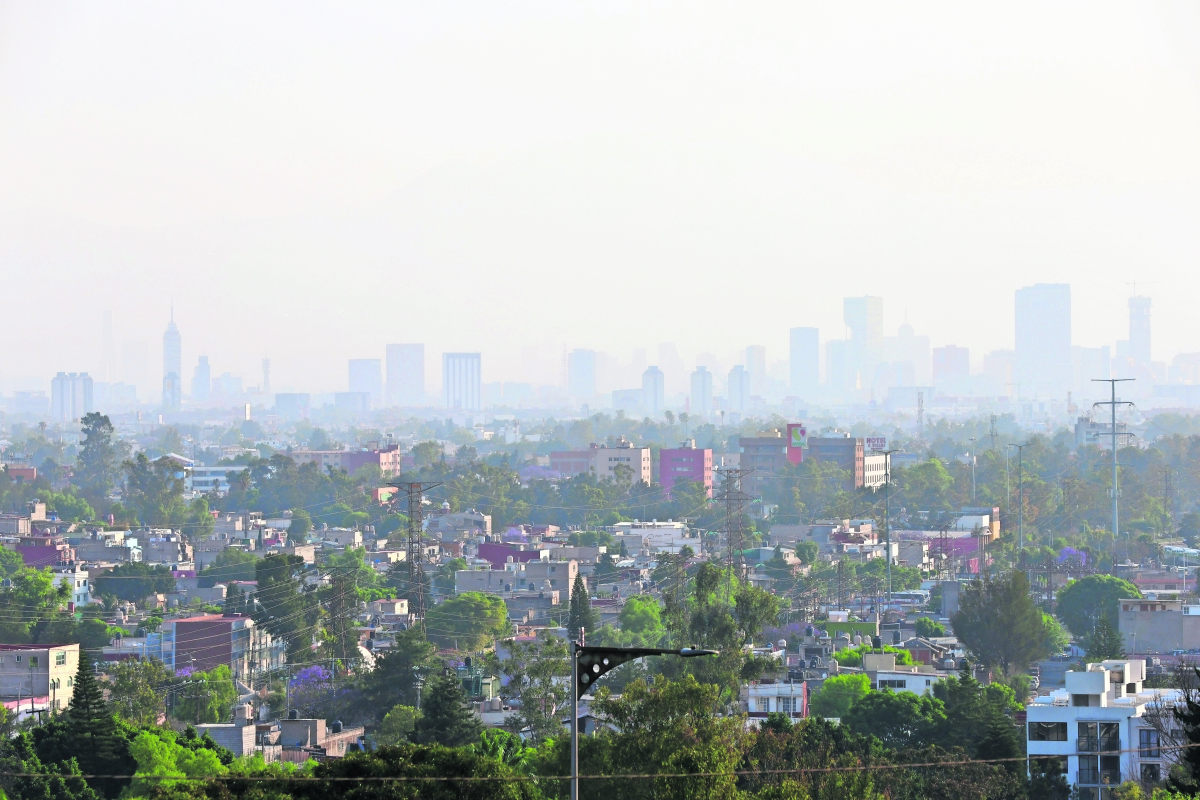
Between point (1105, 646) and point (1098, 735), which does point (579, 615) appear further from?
point (1098, 735)

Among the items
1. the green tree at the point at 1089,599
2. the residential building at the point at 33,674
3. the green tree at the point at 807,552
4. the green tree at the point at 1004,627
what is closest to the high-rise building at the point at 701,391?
the green tree at the point at 807,552

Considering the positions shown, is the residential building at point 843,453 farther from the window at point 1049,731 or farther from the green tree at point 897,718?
the window at point 1049,731

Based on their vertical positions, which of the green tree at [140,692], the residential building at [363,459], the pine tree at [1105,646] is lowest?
the green tree at [140,692]

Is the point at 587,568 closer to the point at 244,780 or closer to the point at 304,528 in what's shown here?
the point at 304,528

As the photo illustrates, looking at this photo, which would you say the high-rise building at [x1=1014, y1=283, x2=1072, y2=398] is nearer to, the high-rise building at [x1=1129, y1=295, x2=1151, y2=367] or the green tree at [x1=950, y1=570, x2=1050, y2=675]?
the high-rise building at [x1=1129, y1=295, x2=1151, y2=367]

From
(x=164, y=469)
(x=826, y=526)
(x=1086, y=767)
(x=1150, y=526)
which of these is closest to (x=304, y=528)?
(x=164, y=469)

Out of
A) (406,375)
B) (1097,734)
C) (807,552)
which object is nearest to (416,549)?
(1097,734)

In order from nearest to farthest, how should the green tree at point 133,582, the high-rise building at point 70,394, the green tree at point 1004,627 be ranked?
the green tree at point 1004,627 → the green tree at point 133,582 → the high-rise building at point 70,394
